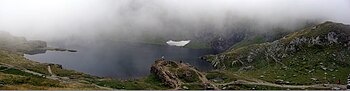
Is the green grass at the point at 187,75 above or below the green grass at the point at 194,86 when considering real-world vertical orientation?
above

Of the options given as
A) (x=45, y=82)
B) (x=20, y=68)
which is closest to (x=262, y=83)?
(x=45, y=82)

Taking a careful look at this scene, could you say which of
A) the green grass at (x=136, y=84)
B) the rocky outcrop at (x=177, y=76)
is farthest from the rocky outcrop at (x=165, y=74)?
the green grass at (x=136, y=84)

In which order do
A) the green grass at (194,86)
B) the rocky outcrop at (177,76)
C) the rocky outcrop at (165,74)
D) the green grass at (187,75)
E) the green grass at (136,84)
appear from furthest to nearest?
the green grass at (187,75) < the rocky outcrop at (177,76) < the rocky outcrop at (165,74) < the green grass at (194,86) < the green grass at (136,84)

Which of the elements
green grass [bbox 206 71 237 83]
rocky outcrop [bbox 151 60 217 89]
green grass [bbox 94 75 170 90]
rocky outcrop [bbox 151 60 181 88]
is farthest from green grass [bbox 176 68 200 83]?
green grass [bbox 206 71 237 83]

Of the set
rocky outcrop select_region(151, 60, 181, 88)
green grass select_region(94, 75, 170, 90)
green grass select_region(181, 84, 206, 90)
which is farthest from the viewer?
rocky outcrop select_region(151, 60, 181, 88)

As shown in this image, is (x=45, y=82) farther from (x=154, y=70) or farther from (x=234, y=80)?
(x=234, y=80)

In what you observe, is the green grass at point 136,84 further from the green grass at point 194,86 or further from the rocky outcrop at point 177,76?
the green grass at point 194,86

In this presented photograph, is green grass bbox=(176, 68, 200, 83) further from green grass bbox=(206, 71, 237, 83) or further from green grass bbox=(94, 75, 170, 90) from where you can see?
green grass bbox=(206, 71, 237, 83)

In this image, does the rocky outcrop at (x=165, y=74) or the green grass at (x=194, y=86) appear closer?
the green grass at (x=194, y=86)

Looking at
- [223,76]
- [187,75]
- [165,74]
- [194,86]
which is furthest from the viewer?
[223,76]

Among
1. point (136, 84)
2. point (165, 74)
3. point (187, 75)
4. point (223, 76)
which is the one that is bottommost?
point (136, 84)

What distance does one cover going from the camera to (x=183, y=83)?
537 feet

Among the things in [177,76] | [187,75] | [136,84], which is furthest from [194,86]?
[136,84]

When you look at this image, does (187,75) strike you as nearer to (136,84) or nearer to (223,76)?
(223,76)
